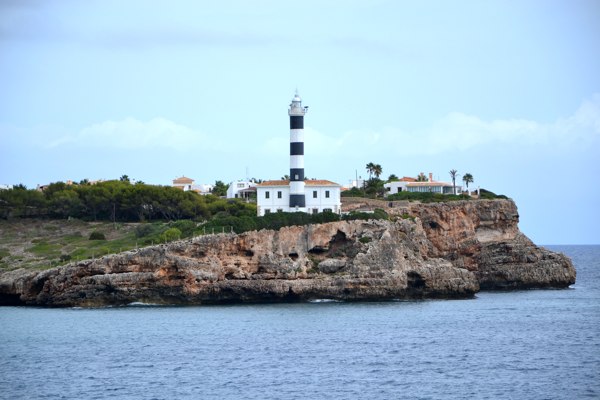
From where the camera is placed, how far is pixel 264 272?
5709 centimetres

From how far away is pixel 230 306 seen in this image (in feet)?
184

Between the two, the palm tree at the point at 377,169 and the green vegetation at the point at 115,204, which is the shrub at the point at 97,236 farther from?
the palm tree at the point at 377,169

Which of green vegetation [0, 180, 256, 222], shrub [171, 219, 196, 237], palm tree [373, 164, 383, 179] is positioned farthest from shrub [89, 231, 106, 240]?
palm tree [373, 164, 383, 179]

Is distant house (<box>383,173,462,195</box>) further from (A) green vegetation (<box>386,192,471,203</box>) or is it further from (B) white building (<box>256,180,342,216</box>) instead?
(B) white building (<box>256,180,342,216</box>)

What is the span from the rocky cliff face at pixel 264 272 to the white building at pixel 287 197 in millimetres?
7726

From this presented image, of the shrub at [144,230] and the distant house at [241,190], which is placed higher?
the distant house at [241,190]

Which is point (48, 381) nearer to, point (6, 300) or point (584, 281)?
point (6, 300)

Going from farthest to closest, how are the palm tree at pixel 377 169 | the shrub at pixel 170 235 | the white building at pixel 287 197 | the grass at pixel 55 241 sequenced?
the palm tree at pixel 377 169, the white building at pixel 287 197, the grass at pixel 55 241, the shrub at pixel 170 235

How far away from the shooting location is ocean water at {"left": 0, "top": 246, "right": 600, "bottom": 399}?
3450 cm

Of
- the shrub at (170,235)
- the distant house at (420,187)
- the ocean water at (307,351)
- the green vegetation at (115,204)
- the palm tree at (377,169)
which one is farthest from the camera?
the palm tree at (377,169)

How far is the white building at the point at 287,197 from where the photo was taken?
6800 cm

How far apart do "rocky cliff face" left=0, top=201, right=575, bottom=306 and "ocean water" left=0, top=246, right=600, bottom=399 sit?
3.87 ft

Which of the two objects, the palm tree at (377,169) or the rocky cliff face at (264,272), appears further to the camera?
the palm tree at (377,169)

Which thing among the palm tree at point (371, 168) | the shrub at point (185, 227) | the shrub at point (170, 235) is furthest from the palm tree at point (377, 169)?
the shrub at point (170, 235)
